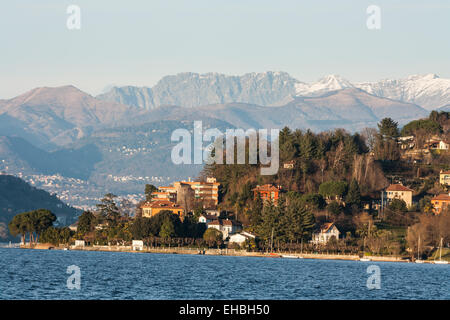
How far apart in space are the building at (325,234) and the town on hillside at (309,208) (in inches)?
6.6

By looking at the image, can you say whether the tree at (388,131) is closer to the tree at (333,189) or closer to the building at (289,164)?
the building at (289,164)

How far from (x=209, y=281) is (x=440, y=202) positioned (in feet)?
272

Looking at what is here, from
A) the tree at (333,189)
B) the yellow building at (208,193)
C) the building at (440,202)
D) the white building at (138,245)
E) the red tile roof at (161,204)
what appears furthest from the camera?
the yellow building at (208,193)

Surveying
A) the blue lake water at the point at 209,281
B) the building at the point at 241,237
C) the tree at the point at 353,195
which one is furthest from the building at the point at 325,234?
the blue lake water at the point at 209,281

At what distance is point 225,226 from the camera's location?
154000 millimetres

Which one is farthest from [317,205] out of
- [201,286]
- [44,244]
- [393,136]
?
[201,286]

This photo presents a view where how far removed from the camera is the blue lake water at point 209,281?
68.9m

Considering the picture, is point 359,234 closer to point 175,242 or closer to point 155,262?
point 175,242

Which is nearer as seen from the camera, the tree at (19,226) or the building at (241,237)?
the building at (241,237)

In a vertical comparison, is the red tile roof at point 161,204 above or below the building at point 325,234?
above

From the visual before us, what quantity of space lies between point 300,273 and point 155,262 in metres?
22.7

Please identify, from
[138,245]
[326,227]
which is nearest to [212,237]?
[138,245]

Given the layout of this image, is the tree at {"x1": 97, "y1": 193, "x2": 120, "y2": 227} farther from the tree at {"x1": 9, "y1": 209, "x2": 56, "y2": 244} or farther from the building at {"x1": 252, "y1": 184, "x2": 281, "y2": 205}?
the building at {"x1": 252, "y1": 184, "x2": 281, "y2": 205}
